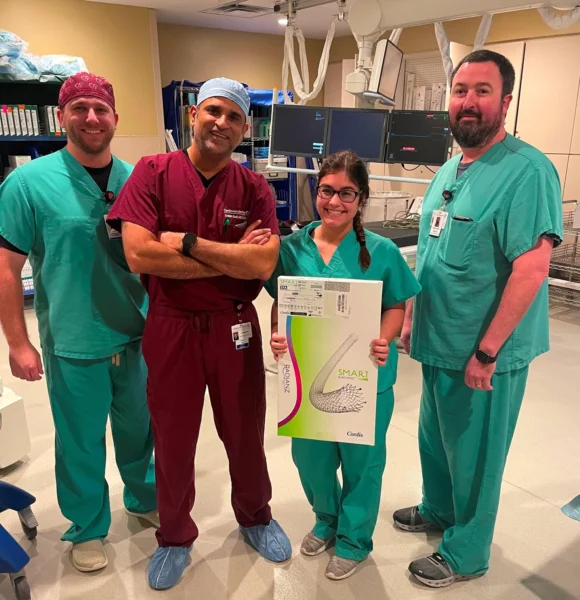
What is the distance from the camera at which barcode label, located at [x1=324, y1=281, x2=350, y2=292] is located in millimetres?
1629

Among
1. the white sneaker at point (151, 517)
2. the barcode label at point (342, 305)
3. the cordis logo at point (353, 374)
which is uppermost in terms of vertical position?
the barcode label at point (342, 305)

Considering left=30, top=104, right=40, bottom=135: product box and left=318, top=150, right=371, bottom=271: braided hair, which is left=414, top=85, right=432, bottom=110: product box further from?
left=318, top=150, right=371, bottom=271: braided hair

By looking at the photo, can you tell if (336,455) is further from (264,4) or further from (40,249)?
(264,4)

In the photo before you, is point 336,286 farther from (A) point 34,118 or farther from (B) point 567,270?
(A) point 34,118

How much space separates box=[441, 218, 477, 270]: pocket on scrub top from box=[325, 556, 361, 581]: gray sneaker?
44.8 inches

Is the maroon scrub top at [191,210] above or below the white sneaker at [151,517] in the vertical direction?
above

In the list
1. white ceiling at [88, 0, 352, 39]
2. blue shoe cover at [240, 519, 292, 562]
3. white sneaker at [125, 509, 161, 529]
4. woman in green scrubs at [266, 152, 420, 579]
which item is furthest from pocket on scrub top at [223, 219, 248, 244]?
white ceiling at [88, 0, 352, 39]

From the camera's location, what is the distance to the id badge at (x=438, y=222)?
178 cm

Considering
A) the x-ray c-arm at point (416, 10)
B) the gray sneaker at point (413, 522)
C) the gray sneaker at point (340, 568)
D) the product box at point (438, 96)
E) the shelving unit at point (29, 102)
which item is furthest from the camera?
the product box at point (438, 96)

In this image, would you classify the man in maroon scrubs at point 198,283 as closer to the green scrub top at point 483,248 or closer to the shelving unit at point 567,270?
the green scrub top at point 483,248

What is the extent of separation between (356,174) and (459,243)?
0.40 meters

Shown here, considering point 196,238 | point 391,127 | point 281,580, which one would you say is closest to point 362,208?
point 196,238

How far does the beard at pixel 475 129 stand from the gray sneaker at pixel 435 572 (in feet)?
4.83

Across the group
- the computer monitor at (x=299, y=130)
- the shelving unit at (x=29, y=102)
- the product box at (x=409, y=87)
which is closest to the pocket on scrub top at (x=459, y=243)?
the computer monitor at (x=299, y=130)
